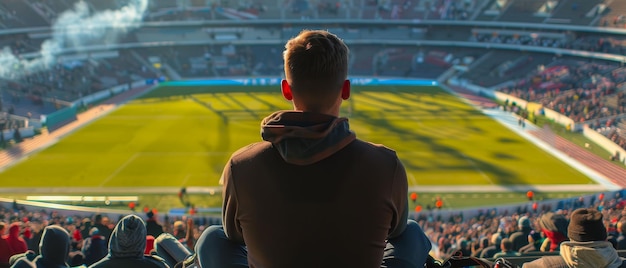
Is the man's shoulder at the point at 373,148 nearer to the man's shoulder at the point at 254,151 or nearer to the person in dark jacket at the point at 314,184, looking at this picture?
the person in dark jacket at the point at 314,184

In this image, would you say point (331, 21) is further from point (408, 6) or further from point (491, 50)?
point (491, 50)

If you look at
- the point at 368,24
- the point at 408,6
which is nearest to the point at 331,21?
the point at 368,24

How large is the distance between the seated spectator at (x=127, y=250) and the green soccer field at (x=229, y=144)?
22.6 m

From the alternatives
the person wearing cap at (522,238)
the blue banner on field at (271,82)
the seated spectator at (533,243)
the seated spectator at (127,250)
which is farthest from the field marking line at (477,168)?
the blue banner on field at (271,82)

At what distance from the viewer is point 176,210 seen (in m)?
22.2

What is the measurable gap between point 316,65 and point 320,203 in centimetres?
54

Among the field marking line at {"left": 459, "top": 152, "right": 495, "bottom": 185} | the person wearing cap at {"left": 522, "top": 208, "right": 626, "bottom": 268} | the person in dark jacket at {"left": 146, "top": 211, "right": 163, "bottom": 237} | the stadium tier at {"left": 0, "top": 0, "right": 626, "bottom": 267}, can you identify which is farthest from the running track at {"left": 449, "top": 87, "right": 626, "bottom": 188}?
the person wearing cap at {"left": 522, "top": 208, "right": 626, "bottom": 268}

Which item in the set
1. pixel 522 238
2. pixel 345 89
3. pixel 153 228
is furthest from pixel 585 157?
pixel 345 89

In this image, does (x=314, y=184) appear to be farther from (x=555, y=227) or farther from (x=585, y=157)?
(x=585, y=157)

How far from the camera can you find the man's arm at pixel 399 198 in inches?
84.9

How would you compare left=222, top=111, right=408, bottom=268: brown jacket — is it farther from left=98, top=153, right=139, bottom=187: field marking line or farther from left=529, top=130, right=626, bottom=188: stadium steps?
left=529, top=130, right=626, bottom=188: stadium steps

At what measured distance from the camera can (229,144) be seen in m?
33.0

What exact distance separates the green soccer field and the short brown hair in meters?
24.1

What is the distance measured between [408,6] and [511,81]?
20.7 m
